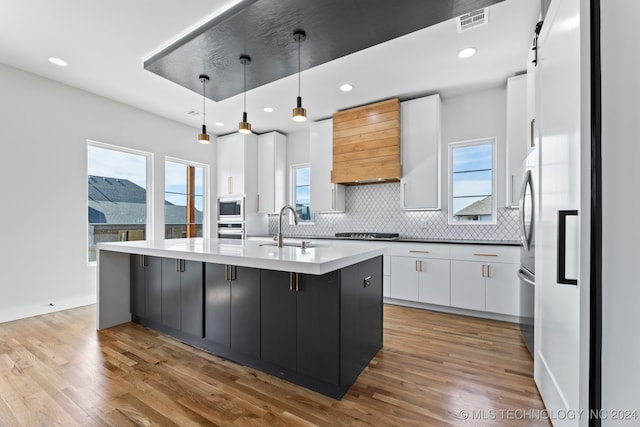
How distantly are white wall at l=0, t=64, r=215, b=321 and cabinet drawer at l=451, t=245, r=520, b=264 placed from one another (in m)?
4.88

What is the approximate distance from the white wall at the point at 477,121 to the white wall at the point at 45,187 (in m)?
4.79

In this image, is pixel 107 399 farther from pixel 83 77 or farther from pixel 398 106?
pixel 398 106

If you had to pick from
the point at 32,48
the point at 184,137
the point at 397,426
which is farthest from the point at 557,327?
the point at 184,137

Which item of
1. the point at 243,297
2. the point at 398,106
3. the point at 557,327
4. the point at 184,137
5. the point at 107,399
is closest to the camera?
the point at 557,327

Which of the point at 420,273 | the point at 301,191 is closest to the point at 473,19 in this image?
the point at 420,273

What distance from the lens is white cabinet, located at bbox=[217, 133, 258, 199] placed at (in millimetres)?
5449

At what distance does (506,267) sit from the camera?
→ 3199 mm

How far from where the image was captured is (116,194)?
14.2 ft

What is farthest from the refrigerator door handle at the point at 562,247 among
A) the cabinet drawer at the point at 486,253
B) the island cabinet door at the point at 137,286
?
the island cabinet door at the point at 137,286

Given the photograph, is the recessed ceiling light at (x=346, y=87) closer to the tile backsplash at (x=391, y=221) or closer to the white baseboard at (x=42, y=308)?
the tile backsplash at (x=391, y=221)

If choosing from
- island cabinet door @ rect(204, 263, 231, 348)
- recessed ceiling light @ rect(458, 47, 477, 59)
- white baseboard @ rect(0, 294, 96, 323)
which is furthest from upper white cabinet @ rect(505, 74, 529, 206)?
white baseboard @ rect(0, 294, 96, 323)

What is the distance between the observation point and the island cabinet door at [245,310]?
2135mm

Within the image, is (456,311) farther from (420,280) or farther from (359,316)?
(359,316)

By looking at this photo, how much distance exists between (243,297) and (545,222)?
208 cm
